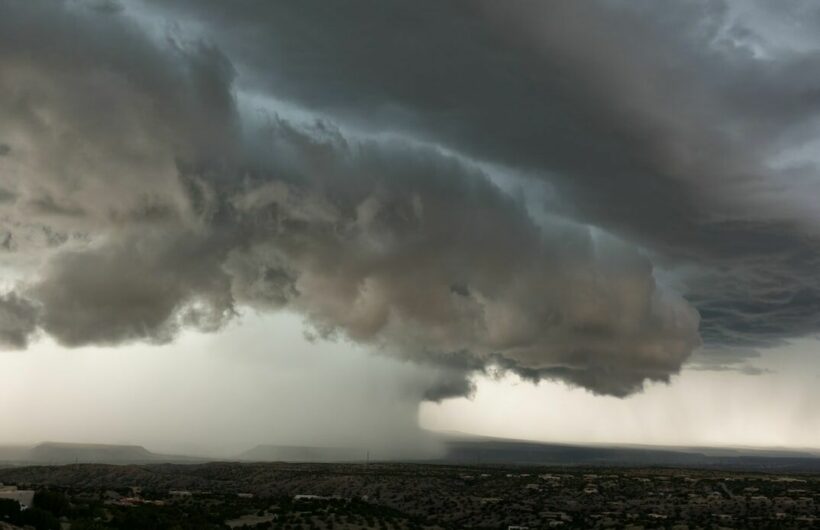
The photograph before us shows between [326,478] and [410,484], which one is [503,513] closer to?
[410,484]

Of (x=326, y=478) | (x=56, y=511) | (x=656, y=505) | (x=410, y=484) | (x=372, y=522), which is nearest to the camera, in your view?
(x=56, y=511)

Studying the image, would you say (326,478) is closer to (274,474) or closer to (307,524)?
(274,474)

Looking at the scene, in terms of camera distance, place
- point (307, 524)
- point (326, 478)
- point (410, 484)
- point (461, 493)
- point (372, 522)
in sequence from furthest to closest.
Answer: point (326, 478) < point (410, 484) < point (461, 493) < point (372, 522) < point (307, 524)

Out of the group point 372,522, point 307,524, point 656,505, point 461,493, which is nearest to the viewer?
point 307,524

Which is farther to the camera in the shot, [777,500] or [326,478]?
[326,478]

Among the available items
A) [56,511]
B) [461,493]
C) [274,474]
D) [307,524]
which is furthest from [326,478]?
[56,511]

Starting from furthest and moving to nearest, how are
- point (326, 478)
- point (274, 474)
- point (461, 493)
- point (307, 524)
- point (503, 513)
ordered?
point (274, 474)
point (326, 478)
point (461, 493)
point (503, 513)
point (307, 524)

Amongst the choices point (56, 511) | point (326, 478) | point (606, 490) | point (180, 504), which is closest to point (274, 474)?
point (326, 478)

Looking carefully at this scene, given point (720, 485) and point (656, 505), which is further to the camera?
point (720, 485)
